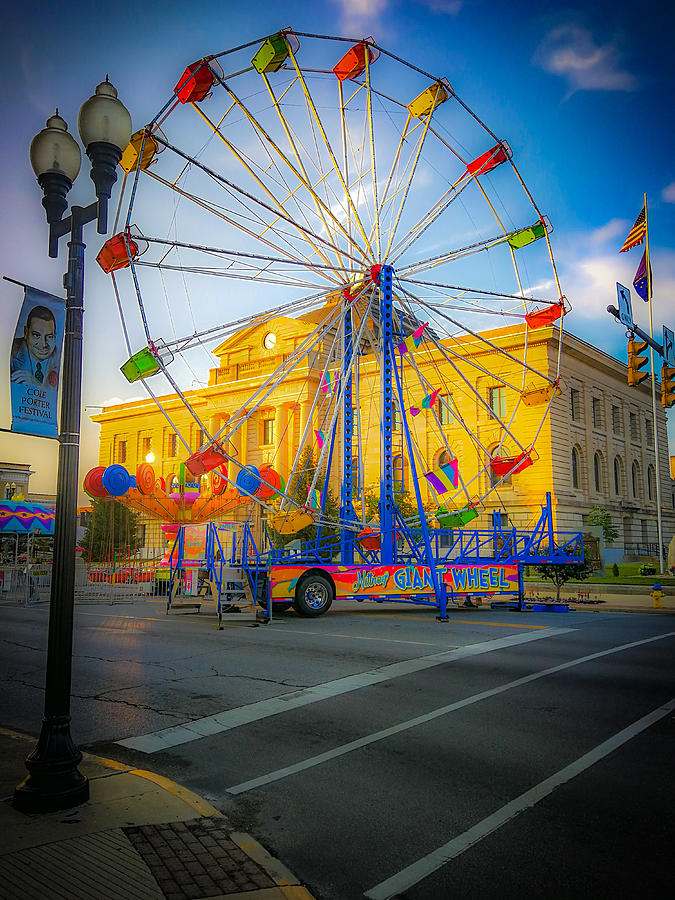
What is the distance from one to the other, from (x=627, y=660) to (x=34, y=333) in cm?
975

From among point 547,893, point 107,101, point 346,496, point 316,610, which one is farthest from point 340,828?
point 346,496

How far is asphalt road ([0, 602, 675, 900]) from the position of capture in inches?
167

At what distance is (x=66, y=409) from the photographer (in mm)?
5578

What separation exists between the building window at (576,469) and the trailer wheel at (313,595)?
1443 inches

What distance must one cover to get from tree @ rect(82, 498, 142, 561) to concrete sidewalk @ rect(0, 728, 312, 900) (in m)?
48.7

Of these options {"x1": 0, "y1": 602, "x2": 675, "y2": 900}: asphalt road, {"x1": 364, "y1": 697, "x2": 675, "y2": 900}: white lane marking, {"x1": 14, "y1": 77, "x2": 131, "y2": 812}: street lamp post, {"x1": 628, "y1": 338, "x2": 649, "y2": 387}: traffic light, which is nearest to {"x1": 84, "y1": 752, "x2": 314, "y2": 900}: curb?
{"x1": 0, "y1": 602, "x2": 675, "y2": 900}: asphalt road

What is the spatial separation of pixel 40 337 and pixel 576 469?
49653mm

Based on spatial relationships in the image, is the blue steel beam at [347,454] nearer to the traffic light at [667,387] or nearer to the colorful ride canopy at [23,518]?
the traffic light at [667,387]

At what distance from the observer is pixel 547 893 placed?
3.81 metres

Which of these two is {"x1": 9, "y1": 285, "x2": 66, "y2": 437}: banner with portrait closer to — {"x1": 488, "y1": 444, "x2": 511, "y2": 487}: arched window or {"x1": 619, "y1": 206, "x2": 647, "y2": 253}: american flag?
{"x1": 488, "y1": 444, "x2": 511, "y2": 487}: arched window

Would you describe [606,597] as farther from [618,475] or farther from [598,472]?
[618,475]

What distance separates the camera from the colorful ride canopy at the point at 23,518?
25688 millimetres

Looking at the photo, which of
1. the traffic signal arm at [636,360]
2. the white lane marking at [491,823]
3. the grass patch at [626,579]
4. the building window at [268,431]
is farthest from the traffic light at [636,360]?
the building window at [268,431]

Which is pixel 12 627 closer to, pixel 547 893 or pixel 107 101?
pixel 107 101
